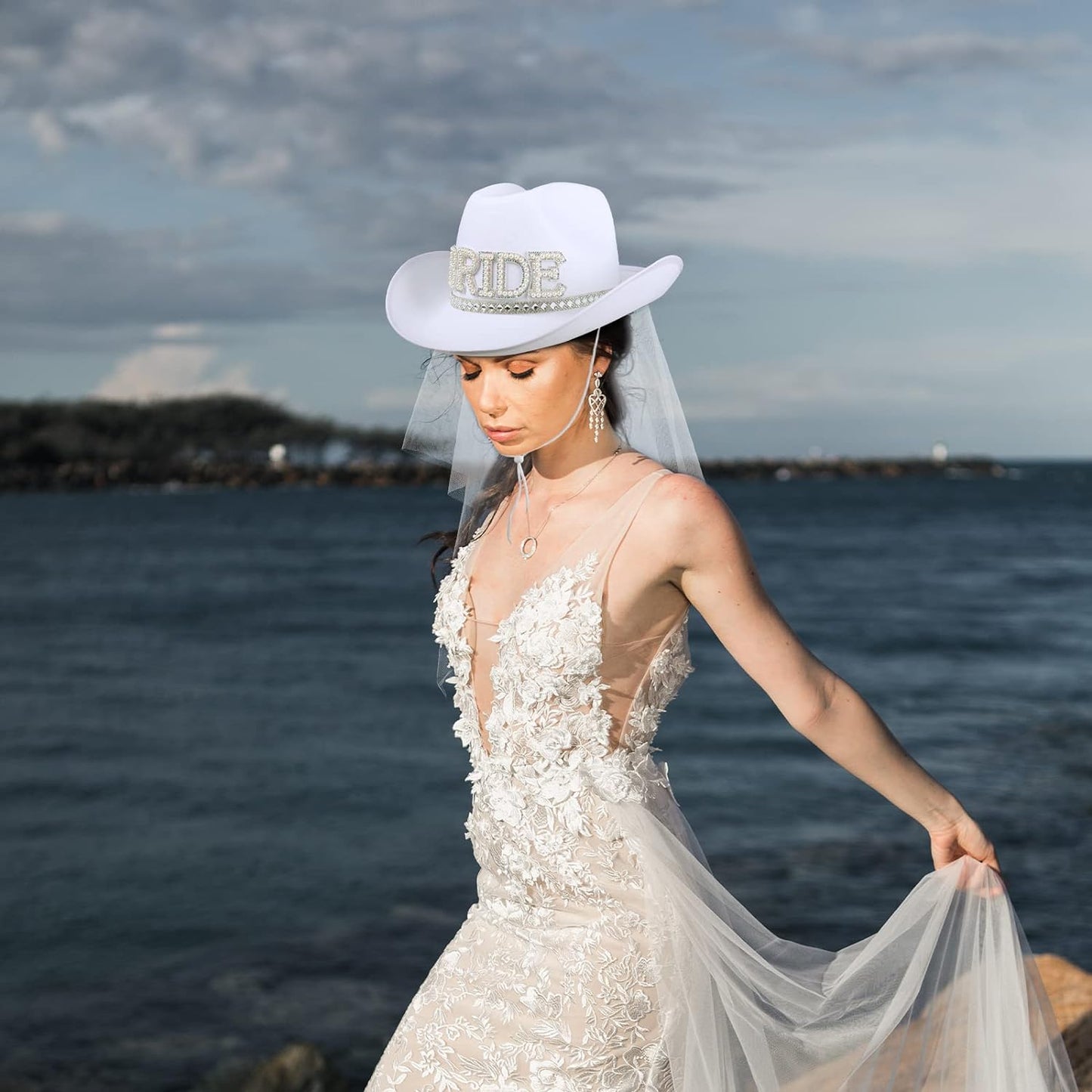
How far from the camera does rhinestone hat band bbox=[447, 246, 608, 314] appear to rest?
8.04 feet

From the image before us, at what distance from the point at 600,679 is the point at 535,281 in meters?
0.75

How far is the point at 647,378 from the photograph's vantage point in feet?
8.80

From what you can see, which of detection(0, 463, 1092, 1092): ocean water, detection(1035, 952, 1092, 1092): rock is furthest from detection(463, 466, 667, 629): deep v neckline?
detection(0, 463, 1092, 1092): ocean water

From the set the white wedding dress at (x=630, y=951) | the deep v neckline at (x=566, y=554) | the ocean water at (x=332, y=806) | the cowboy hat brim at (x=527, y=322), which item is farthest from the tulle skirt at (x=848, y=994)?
the ocean water at (x=332, y=806)

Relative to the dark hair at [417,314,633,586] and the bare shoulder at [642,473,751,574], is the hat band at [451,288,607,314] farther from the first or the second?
the bare shoulder at [642,473,751,574]

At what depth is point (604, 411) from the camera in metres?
2.64

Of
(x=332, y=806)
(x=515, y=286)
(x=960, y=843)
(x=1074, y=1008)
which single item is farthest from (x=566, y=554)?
(x=332, y=806)

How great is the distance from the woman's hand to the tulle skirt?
0.02 m

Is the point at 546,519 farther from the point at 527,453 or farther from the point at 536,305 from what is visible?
the point at 536,305

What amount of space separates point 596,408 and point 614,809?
761mm

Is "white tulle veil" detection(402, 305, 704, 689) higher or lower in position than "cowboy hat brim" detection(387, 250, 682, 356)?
lower

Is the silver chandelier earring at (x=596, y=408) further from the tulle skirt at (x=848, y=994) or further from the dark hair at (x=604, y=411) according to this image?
the tulle skirt at (x=848, y=994)

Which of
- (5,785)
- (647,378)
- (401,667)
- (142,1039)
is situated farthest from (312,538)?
(647,378)

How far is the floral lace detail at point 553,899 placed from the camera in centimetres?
227
